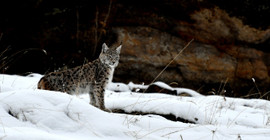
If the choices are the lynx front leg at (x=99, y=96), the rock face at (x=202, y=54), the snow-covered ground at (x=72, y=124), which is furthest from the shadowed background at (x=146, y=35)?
the snow-covered ground at (x=72, y=124)

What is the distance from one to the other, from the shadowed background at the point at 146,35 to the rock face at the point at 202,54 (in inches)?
1.1

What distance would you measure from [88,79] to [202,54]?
4197 mm

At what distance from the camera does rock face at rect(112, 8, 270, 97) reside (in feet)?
31.3

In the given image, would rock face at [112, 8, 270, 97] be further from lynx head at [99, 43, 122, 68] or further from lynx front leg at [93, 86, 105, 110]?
lynx front leg at [93, 86, 105, 110]

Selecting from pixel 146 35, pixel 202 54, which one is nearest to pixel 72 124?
pixel 146 35

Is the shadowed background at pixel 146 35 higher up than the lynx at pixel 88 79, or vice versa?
the shadowed background at pixel 146 35

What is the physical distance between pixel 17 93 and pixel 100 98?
281 centimetres

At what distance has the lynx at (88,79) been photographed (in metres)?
6.25

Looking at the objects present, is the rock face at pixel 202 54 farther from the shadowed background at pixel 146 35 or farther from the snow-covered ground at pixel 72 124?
the snow-covered ground at pixel 72 124

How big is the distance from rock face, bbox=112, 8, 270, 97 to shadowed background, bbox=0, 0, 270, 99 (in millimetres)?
28

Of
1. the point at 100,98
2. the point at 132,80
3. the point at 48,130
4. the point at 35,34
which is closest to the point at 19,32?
the point at 35,34

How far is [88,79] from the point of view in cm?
671

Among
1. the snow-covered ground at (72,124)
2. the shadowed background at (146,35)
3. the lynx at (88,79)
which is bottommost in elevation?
the snow-covered ground at (72,124)

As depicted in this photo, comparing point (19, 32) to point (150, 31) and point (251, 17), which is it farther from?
point (251, 17)
